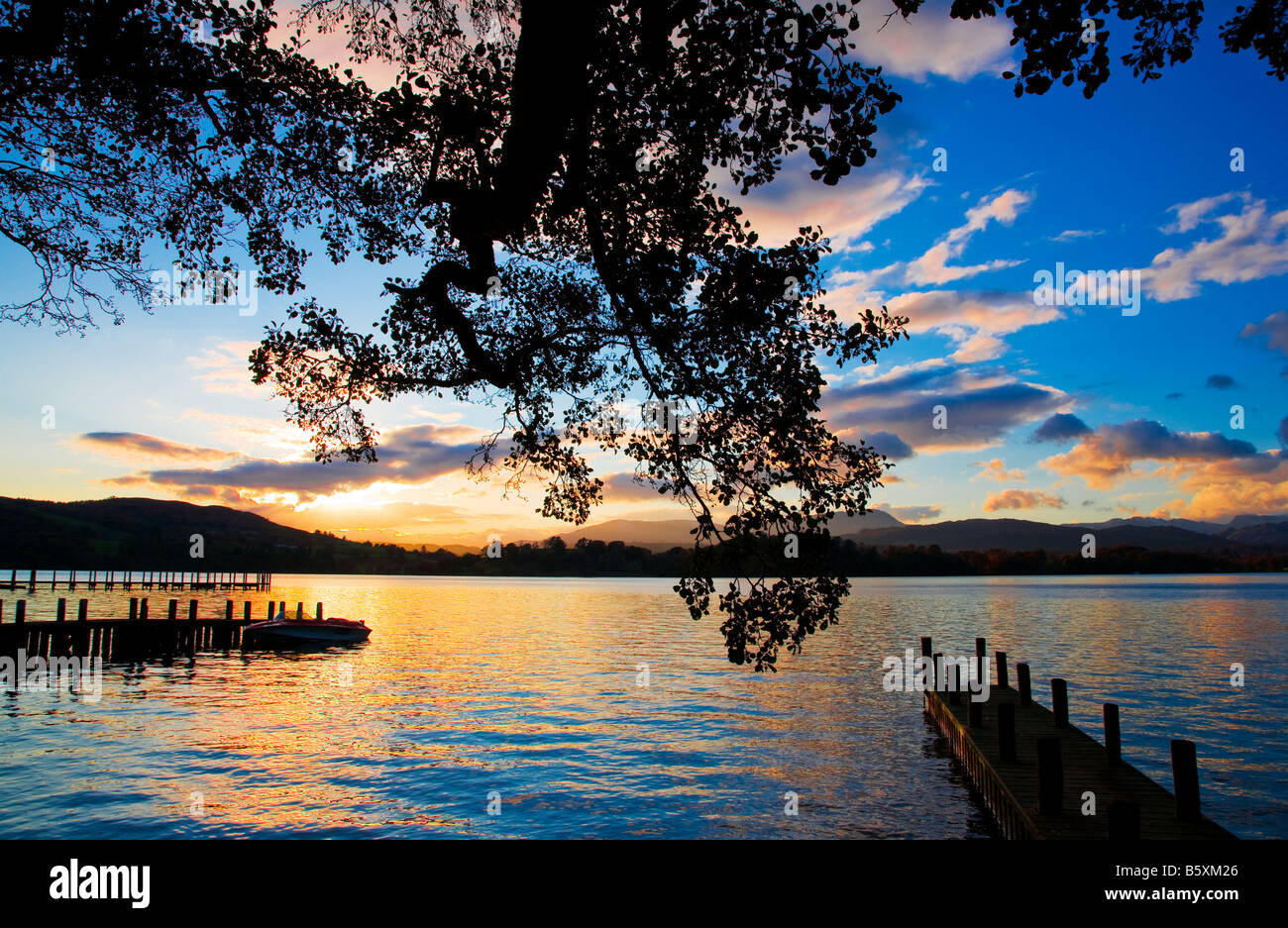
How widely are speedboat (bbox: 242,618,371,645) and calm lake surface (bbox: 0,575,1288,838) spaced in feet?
9.66

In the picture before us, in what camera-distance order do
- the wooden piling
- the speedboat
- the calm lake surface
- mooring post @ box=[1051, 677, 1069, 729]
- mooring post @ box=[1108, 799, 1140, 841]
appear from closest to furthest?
mooring post @ box=[1108, 799, 1140, 841]
the calm lake surface
mooring post @ box=[1051, 677, 1069, 729]
the wooden piling
the speedboat

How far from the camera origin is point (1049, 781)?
48.5ft

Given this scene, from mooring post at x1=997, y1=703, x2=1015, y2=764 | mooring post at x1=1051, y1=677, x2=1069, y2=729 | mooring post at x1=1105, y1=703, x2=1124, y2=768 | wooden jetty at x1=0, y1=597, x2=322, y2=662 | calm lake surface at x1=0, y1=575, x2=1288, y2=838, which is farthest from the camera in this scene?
wooden jetty at x1=0, y1=597, x2=322, y2=662

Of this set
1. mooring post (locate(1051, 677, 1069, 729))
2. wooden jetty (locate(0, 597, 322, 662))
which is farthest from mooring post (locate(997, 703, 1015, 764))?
wooden jetty (locate(0, 597, 322, 662))

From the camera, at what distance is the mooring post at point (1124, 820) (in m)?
11.1

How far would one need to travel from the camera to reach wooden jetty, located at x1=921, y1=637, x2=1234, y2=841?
13.6 metres

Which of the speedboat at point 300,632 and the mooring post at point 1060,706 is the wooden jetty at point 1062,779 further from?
the speedboat at point 300,632

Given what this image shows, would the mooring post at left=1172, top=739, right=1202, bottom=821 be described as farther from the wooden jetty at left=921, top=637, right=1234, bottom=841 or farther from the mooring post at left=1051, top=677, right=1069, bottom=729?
the mooring post at left=1051, top=677, right=1069, bottom=729

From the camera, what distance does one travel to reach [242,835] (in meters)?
15.9

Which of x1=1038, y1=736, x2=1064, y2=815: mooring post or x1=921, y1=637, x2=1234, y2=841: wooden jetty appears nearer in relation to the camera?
x1=921, y1=637, x2=1234, y2=841: wooden jetty

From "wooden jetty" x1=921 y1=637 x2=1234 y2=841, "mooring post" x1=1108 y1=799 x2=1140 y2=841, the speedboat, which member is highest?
"mooring post" x1=1108 y1=799 x2=1140 y2=841

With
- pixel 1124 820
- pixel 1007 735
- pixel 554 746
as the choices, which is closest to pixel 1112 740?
pixel 1007 735
